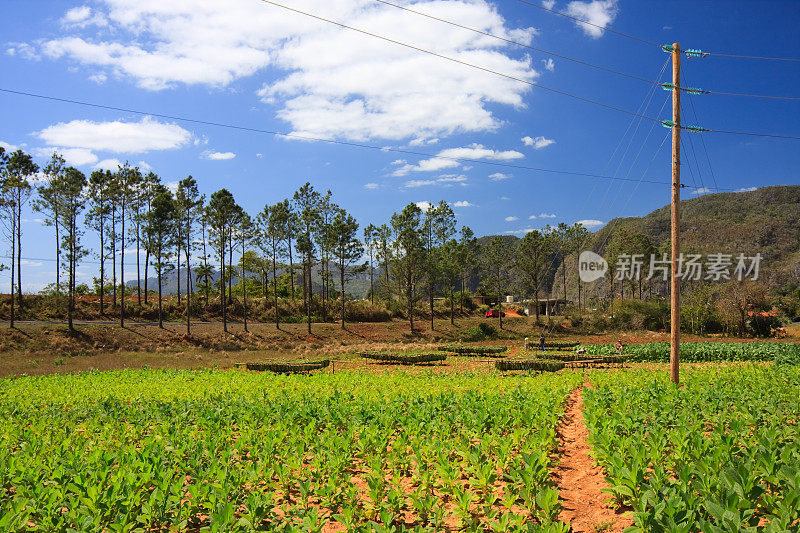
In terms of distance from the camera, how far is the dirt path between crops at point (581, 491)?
6379mm

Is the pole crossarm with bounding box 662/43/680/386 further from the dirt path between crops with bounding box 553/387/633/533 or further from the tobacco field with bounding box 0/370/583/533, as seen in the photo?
the dirt path between crops with bounding box 553/387/633/533

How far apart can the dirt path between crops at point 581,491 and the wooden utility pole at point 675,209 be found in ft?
24.5

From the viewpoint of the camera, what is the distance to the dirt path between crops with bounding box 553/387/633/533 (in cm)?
638

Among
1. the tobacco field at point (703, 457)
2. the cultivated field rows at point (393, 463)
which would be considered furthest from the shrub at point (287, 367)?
the tobacco field at point (703, 457)

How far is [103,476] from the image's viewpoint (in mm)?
6648

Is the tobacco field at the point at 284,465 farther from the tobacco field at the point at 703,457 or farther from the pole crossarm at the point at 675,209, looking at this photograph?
the pole crossarm at the point at 675,209

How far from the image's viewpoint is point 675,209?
16703 mm

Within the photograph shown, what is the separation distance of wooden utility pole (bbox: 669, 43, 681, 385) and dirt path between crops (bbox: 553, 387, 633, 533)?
24.5 feet

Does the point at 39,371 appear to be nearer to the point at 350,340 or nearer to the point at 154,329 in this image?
the point at 154,329

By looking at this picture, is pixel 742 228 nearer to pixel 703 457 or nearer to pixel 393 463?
pixel 703 457

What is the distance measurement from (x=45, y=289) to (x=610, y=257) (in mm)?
77373

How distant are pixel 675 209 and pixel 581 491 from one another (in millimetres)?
12792

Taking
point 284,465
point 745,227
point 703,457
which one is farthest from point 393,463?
point 745,227

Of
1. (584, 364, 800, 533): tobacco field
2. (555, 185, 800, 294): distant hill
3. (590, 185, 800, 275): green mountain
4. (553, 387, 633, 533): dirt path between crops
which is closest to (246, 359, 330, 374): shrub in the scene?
(584, 364, 800, 533): tobacco field
